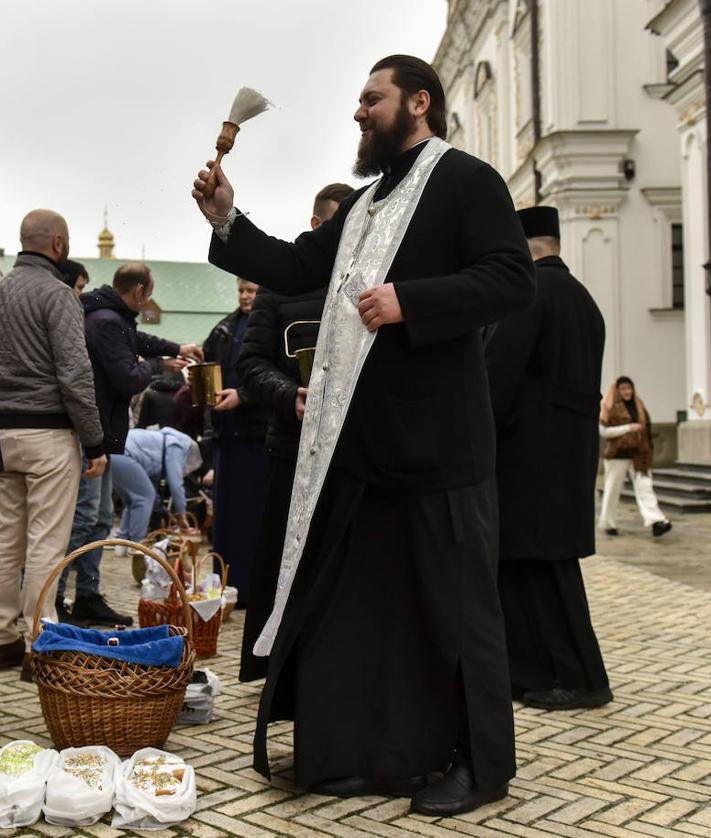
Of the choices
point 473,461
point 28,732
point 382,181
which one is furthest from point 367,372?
point 28,732

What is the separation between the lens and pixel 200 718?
4.45 metres

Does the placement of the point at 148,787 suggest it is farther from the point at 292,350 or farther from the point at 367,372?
the point at 292,350

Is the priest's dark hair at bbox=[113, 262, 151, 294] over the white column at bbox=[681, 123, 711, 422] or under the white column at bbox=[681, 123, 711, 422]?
under

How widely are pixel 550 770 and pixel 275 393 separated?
195 centimetres

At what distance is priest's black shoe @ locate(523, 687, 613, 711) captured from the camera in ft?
15.8

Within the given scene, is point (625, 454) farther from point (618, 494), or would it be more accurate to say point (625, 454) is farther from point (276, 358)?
point (276, 358)

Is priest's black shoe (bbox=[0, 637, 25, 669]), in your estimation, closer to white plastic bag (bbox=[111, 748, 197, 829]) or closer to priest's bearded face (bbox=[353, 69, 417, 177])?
white plastic bag (bbox=[111, 748, 197, 829])

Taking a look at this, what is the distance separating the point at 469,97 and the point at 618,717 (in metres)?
31.5

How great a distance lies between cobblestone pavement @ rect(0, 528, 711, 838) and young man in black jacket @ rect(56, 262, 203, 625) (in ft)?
3.38

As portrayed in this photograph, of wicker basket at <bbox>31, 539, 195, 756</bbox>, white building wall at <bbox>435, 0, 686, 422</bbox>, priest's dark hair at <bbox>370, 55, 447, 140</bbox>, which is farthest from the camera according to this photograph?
white building wall at <bbox>435, 0, 686, 422</bbox>

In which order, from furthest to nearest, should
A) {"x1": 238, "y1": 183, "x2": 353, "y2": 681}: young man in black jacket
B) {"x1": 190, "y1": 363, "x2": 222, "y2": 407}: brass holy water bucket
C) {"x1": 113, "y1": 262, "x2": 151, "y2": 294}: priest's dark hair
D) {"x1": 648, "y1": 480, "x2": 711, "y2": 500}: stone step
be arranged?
{"x1": 648, "y1": 480, "x2": 711, "y2": 500}: stone step → {"x1": 113, "y1": 262, "x2": 151, "y2": 294}: priest's dark hair → {"x1": 190, "y1": 363, "x2": 222, "y2": 407}: brass holy water bucket → {"x1": 238, "y1": 183, "x2": 353, "y2": 681}: young man in black jacket

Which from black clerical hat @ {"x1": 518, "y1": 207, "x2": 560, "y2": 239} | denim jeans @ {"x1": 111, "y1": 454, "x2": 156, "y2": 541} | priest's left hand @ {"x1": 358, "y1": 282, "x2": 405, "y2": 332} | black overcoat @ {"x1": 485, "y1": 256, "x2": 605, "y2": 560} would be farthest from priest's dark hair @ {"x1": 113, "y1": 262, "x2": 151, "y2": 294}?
priest's left hand @ {"x1": 358, "y1": 282, "x2": 405, "y2": 332}

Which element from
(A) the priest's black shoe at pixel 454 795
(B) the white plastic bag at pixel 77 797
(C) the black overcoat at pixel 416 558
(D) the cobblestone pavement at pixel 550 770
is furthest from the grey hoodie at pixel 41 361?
(A) the priest's black shoe at pixel 454 795

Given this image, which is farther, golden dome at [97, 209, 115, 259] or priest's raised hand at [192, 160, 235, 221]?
golden dome at [97, 209, 115, 259]
